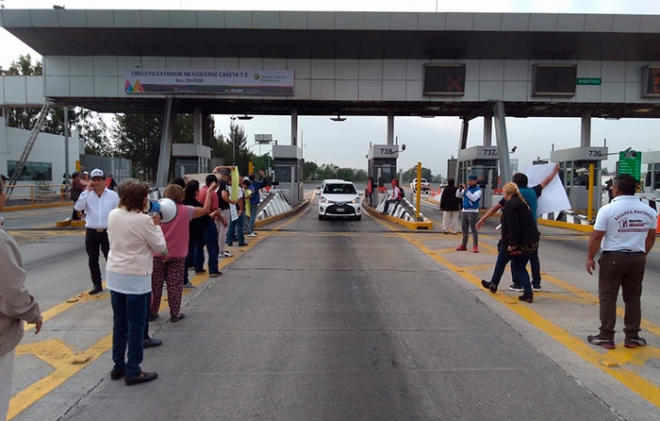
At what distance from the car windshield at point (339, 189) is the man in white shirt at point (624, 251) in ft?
53.8

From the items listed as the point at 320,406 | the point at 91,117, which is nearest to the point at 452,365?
the point at 320,406

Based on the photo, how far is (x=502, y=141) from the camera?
87.9 feet

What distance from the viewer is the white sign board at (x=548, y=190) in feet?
26.1

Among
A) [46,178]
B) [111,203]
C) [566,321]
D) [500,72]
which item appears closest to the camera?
[566,321]

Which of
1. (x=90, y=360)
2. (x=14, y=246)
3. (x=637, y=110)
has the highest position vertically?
(x=637, y=110)

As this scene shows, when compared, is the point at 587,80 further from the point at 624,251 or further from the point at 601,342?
the point at 601,342

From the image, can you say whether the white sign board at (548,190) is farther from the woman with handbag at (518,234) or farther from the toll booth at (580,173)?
the toll booth at (580,173)

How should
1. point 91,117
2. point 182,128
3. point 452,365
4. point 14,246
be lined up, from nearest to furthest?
point 14,246 → point 452,365 → point 182,128 → point 91,117

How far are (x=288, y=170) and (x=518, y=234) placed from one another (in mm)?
23828

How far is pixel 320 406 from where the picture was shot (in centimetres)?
381

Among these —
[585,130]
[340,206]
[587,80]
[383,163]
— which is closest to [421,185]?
[383,163]

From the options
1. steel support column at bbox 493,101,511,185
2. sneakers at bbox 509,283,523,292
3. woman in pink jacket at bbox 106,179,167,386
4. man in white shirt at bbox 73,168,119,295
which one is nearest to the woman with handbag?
sneakers at bbox 509,283,523,292

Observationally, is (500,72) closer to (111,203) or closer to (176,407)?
(111,203)

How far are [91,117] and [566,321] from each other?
68739 mm
